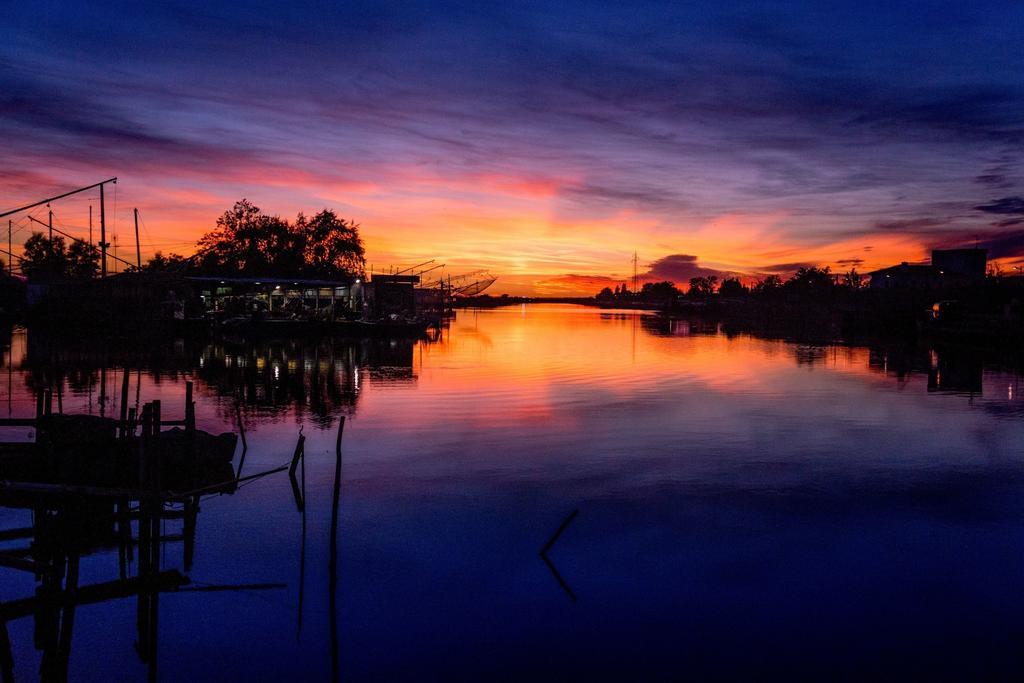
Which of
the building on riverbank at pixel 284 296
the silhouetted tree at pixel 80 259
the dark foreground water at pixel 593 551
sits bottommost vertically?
the dark foreground water at pixel 593 551

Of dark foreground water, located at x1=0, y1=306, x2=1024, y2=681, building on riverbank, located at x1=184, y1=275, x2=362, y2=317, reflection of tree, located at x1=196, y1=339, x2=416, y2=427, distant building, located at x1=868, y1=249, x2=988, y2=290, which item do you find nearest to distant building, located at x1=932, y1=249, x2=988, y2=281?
distant building, located at x1=868, y1=249, x2=988, y2=290

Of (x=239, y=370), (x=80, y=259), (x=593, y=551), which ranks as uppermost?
(x=80, y=259)

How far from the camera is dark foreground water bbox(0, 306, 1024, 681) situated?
1057 cm

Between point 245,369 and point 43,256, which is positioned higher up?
point 43,256

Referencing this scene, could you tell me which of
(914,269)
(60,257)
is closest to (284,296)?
(60,257)

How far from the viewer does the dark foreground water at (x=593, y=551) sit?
10.6m

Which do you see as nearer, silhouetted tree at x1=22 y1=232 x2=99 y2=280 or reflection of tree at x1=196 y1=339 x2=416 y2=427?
reflection of tree at x1=196 y1=339 x2=416 y2=427

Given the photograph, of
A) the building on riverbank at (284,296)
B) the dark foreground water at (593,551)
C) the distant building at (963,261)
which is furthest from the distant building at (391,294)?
the distant building at (963,261)

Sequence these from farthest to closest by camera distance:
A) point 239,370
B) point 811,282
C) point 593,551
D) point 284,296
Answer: point 811,282 → point 284,296 → point 239,370 → point 593,551

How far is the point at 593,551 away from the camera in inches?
556

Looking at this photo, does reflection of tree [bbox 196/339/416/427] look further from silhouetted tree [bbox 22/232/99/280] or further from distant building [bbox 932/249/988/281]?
distant building [bbox 932/249/988/281]

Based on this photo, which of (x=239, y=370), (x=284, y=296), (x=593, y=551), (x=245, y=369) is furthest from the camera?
(x=284, y=296)

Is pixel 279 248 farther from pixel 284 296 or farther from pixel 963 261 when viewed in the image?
pixel 963 261

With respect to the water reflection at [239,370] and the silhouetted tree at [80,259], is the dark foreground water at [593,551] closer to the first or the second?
the water reflection at [239,370]
